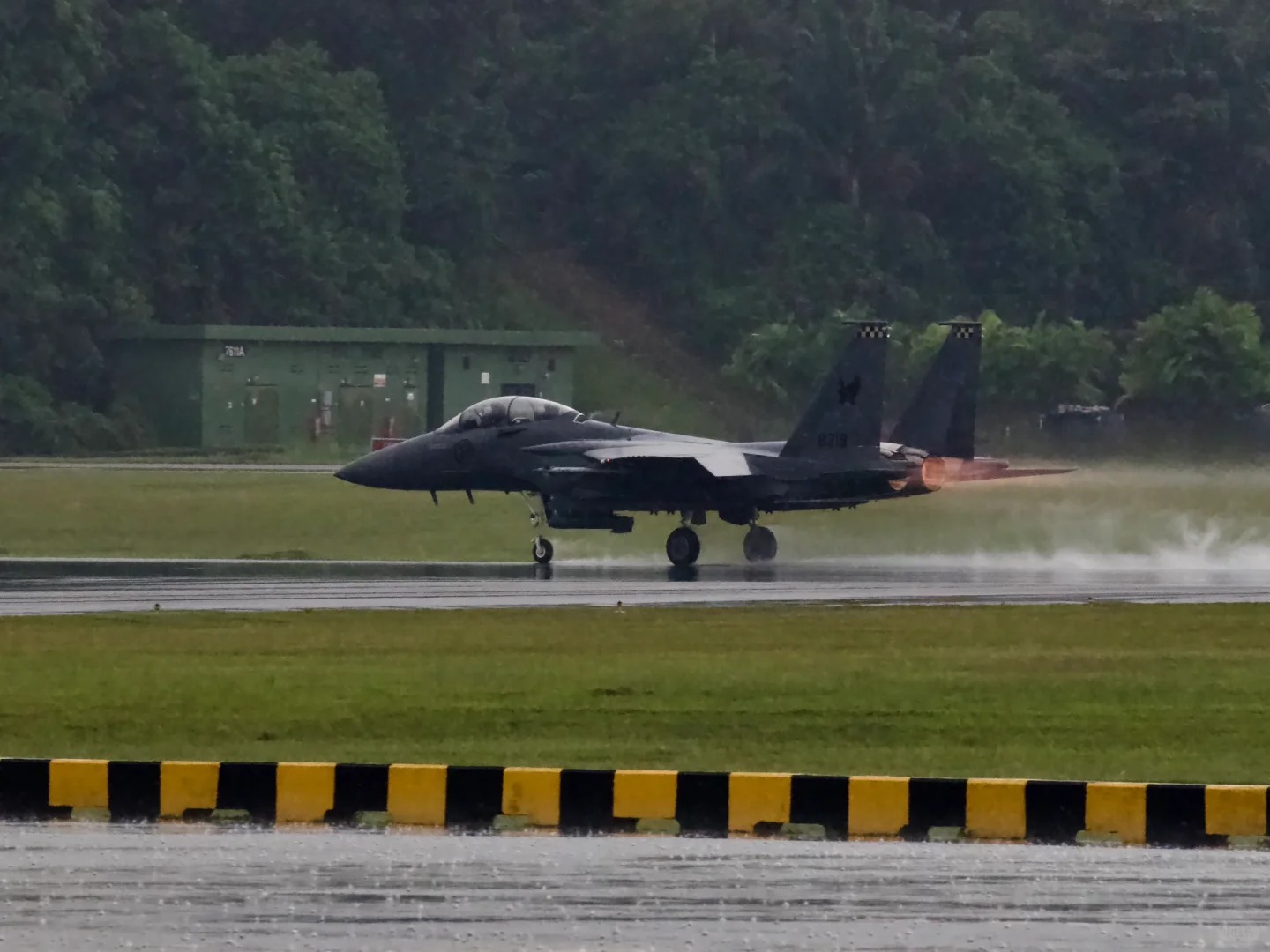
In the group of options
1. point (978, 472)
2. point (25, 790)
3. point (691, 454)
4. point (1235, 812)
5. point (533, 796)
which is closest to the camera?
point (1235, 812)

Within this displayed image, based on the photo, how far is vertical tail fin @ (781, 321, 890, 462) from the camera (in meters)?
34.2

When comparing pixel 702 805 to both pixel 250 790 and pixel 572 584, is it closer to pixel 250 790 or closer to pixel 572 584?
pixel 250 790

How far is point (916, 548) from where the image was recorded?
39.9 metres

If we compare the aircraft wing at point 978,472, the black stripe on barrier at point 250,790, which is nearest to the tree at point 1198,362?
the aircraft wing at point 978,472

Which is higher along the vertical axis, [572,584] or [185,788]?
[185,788]

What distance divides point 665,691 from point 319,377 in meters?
59.9

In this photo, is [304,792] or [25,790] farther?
[25,790]

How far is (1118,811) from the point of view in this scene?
39.2 ft

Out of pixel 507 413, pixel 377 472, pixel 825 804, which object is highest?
pixel 507 413

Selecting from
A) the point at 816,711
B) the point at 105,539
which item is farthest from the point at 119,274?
the point at 816,711

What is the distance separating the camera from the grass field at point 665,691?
48.7 feet

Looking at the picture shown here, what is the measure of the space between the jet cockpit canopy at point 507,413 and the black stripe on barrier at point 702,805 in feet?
76.7

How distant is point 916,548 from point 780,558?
3717 millimetres

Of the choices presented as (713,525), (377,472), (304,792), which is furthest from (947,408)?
(304,792)
